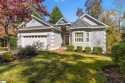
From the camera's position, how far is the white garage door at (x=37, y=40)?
2231 cm

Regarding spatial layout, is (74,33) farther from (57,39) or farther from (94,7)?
(94,7)

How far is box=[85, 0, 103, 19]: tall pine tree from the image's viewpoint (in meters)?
35.0

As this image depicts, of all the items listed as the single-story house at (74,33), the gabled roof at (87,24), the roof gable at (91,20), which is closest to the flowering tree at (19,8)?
the single-story house at (74,33)

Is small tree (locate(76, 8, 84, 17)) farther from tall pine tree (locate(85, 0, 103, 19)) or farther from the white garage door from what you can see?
the white garage door

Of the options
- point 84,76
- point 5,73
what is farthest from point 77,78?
point 5,73

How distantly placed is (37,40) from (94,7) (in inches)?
753

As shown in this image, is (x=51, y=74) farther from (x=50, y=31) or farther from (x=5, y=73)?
(x=50, y=31)

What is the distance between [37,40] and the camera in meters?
22.9

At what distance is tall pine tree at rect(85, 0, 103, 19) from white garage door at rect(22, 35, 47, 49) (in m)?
17.5

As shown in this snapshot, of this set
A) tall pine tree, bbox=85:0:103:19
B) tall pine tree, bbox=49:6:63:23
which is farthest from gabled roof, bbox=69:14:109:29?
tall pine tree, bbox=49:6:63:23

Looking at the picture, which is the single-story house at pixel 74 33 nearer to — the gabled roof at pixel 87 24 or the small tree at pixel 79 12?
the gabled roof at pixel 87 24

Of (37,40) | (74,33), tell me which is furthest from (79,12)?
(37,40)

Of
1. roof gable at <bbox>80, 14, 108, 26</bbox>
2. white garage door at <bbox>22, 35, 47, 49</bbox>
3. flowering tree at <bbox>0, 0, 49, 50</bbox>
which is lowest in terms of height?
white garage door at <bbox>22, 35, 47, 49</bbox>

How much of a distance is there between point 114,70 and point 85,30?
43.5 feet
